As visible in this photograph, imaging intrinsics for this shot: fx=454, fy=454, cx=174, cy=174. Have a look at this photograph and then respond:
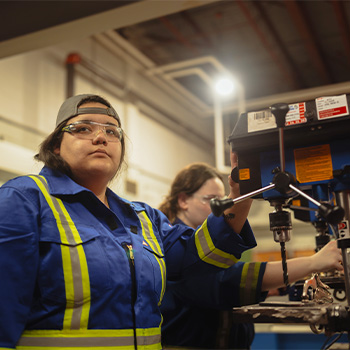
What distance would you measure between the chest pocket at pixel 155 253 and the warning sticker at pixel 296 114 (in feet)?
1.84

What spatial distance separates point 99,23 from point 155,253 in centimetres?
149

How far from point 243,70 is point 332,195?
13.6 ft

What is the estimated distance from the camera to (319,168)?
1.23 metres

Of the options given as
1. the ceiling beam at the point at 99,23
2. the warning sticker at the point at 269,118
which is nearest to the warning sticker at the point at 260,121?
the warning sticker at the point at 269,118

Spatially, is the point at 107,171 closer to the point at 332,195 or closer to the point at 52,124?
the point at 332,195

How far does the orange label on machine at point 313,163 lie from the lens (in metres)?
1.23

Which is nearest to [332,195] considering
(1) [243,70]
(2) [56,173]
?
(2) [56,173]

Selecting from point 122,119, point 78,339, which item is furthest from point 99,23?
point 122,119

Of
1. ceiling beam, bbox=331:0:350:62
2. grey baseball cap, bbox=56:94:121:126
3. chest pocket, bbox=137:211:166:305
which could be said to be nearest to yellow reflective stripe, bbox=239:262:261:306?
chest pocket, bbox=137:211:166:305

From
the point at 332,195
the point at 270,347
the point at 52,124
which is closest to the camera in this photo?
the point at 332,195

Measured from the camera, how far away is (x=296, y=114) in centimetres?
130

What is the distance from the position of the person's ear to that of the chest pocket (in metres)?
0.69

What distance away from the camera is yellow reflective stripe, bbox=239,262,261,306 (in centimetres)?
172

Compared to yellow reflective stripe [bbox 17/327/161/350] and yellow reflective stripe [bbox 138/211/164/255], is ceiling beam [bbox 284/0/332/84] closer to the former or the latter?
yellow reflective stripe [bbox 138/211/164/255]
